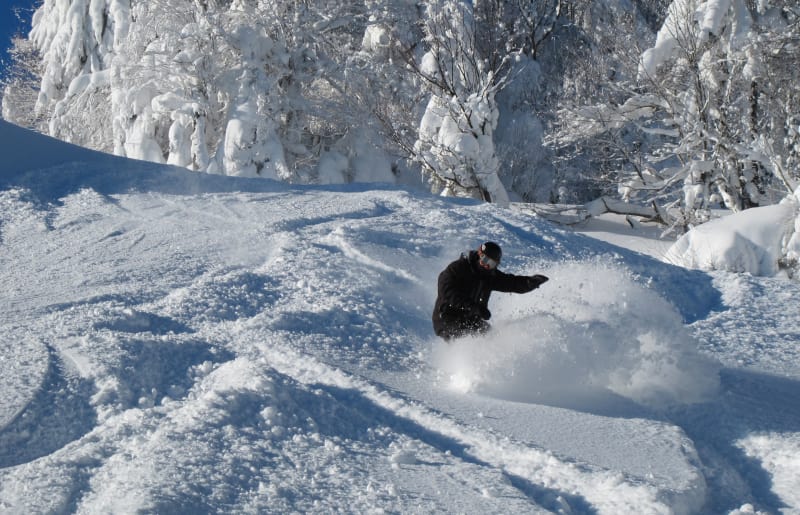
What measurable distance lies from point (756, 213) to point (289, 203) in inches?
269

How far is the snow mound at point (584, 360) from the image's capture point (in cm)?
509

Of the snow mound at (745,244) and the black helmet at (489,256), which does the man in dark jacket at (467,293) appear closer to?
the black helmet at (489,256)

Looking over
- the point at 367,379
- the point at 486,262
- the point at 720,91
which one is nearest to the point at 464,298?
the point at 486,262

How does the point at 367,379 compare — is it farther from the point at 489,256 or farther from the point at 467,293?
the point at 489,256

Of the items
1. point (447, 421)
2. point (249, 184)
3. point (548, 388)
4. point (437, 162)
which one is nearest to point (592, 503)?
point (447, 421)

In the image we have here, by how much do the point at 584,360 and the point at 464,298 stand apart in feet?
3.24

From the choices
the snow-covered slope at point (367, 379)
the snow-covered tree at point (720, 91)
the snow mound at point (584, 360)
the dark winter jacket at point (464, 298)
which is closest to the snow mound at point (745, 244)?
the snow-covered slope at point (367, 379)

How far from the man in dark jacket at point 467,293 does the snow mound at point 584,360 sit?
0.12 meters

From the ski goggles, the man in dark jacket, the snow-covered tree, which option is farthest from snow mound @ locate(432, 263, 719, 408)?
the snow-covered tree

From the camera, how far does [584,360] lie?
5.32m

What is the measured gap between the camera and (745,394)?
5.07 meters

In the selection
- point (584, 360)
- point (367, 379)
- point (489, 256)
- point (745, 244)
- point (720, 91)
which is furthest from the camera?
point (720, 91)

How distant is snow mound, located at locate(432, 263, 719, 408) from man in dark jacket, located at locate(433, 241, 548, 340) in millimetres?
122

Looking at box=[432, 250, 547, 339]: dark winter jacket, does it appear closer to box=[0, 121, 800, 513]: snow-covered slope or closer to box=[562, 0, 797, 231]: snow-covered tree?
box=[0, 121, 800, 513]: snow-covered slope
